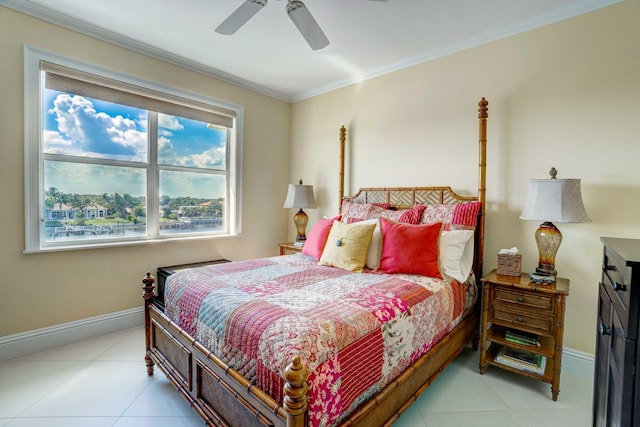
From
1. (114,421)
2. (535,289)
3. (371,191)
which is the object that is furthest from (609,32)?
(114,421)

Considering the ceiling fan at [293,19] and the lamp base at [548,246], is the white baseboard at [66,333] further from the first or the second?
the lamp base at [548,246]

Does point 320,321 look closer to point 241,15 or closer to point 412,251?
point 412,251

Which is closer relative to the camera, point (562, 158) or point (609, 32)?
point (609, 32)

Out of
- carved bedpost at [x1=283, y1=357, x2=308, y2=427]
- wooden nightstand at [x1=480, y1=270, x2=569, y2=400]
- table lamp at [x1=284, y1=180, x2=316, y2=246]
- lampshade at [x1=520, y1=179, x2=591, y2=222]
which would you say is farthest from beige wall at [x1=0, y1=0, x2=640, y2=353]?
carved bedpost at [x1=283, y1=357, x2=308, y2=427]

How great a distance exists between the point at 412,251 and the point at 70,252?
2878mm

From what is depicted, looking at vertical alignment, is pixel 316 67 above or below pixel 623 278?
above

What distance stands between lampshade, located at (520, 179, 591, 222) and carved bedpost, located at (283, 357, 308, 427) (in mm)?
1872

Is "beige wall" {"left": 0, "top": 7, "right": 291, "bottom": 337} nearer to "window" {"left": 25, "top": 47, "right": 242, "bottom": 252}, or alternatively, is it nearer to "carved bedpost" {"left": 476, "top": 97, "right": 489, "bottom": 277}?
"window" {"left": 25, "top": 47, "right": 242, "bottom": 252}

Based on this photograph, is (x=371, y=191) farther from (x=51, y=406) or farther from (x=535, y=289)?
(x=51, y=406)

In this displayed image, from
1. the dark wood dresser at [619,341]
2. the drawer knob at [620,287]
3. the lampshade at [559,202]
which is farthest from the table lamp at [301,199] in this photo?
the drawer knob at [620,287]

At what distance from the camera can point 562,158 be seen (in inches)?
89.2

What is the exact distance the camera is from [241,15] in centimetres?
187

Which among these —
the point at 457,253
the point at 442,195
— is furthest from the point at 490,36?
the point at 457,253

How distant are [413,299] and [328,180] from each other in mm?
2362
